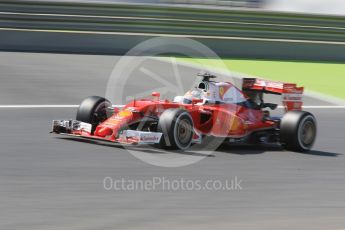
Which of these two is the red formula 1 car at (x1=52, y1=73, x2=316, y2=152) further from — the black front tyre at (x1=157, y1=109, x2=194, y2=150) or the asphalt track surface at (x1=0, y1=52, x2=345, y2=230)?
the asphalt track surface at (x1=0, y1=52, x2=345, y2=230)

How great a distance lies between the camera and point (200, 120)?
9891mm

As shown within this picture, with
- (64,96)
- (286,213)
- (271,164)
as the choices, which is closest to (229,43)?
(64,96)

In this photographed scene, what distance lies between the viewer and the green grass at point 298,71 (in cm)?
1753

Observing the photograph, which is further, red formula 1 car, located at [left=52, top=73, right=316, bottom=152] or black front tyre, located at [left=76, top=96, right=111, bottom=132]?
black front tyre, located at [left=76, top=96, right=111, bottom=132]

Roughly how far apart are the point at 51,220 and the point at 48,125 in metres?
5.36

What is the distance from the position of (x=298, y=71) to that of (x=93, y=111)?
33.6ft

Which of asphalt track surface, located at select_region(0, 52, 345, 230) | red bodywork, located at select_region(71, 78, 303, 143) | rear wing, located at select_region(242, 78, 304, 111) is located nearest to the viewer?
asphalt track surface, located at select_region(0, 52, 345, 230)

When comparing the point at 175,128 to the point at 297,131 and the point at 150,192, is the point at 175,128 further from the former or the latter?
the point at 150,192

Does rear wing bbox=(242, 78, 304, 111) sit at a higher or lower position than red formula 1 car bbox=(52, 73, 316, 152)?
higher

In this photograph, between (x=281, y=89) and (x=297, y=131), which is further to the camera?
(x=281, y=89)

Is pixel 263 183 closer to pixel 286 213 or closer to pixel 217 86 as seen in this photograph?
pixel 286 213

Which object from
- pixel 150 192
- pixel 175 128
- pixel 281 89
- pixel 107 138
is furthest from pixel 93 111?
pixel 150 192

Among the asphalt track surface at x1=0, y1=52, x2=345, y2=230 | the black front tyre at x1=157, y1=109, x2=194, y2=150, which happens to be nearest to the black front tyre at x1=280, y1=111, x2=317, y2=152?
the asphalt track surface at x1=0, y1=52, x2=345, y2=230

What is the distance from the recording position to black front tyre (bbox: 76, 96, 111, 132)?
9945 millimetres
